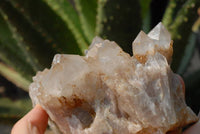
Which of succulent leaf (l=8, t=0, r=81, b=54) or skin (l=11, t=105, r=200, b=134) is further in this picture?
succulent leaf (l=8, t=0, r=81, b=54)

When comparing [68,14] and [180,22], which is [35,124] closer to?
[180,22]

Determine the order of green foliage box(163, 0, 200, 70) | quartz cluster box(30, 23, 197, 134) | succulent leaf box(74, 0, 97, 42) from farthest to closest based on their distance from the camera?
succulent leaf box(74, 0, 97, 42) → green foliage box(163, 0, 200, 70) → quartz cluster box(30, 23, 197, 134)

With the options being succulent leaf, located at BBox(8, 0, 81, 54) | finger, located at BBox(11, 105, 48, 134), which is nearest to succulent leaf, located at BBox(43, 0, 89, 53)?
succulent leaf, located at BBox(8, 0, 81, 54)

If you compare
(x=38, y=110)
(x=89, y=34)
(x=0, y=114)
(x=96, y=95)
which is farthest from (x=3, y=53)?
(x=96, y=95)

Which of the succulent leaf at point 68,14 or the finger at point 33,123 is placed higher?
the finger at point 33,123

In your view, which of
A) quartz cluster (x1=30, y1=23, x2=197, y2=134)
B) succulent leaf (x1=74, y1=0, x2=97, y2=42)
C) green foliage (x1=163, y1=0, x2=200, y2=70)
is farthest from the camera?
succulent leaf (x1=74, y1=0, x2=97, y2=42)

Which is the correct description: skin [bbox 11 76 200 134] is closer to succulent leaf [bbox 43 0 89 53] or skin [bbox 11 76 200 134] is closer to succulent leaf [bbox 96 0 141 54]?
succulent leaf [bbox 96 0 141 54]

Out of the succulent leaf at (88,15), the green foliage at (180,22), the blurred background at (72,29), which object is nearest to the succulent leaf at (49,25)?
the blurred background at (72,29)

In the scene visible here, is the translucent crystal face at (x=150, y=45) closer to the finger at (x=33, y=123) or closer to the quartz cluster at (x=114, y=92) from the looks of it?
the quartz cluster at (x=114, y=92)
